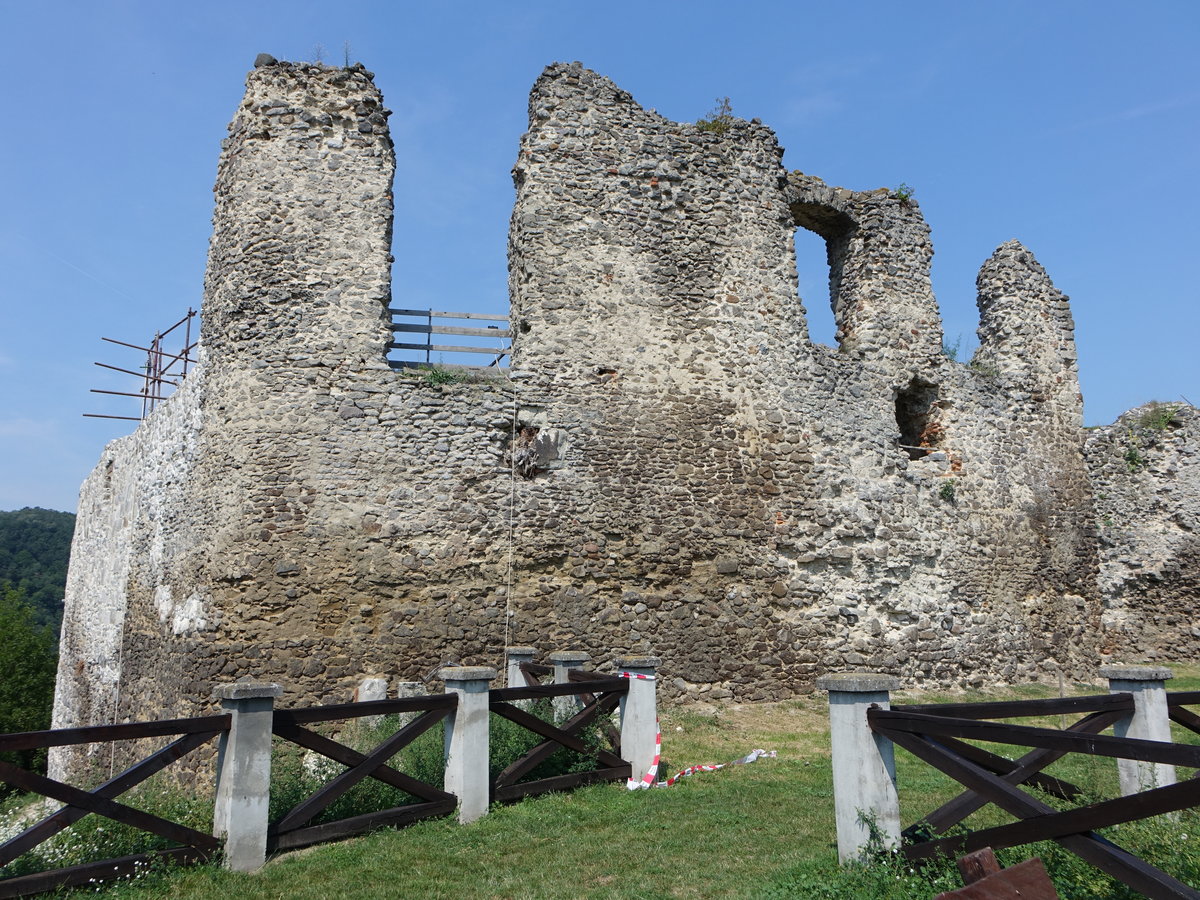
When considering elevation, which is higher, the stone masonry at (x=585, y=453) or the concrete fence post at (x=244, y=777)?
the stone masonry at (x=585, y=453)

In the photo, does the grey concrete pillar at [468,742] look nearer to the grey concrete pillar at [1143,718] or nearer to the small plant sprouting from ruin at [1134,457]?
the grey concrete pillar at [1143,718]

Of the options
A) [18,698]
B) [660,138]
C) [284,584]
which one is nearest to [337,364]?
[284,584]

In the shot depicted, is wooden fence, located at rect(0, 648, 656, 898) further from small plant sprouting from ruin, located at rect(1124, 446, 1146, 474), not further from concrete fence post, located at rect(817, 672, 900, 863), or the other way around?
small plant sprouting from ruin, located at rect(1124, 446, 1146, 474)

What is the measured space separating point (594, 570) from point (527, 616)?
112 centimetres

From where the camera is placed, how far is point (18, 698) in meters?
26.5

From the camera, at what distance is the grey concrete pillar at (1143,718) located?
567cm

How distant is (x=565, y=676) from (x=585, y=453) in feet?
13.1

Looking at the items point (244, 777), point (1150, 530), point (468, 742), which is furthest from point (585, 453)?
point (1150, 530)

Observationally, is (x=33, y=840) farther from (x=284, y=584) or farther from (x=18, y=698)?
(x=18, y=698)

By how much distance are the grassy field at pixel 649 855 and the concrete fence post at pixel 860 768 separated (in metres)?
0.21

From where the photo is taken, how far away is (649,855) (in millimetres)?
5969

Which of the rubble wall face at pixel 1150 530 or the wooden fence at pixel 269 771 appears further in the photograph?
the rubble wall face at pixel 1150 530

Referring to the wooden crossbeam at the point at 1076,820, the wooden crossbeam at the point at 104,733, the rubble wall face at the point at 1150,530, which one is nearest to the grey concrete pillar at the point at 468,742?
the wooden crossbeam at the point at 104,733

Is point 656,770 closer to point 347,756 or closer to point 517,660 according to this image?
point 517,660
